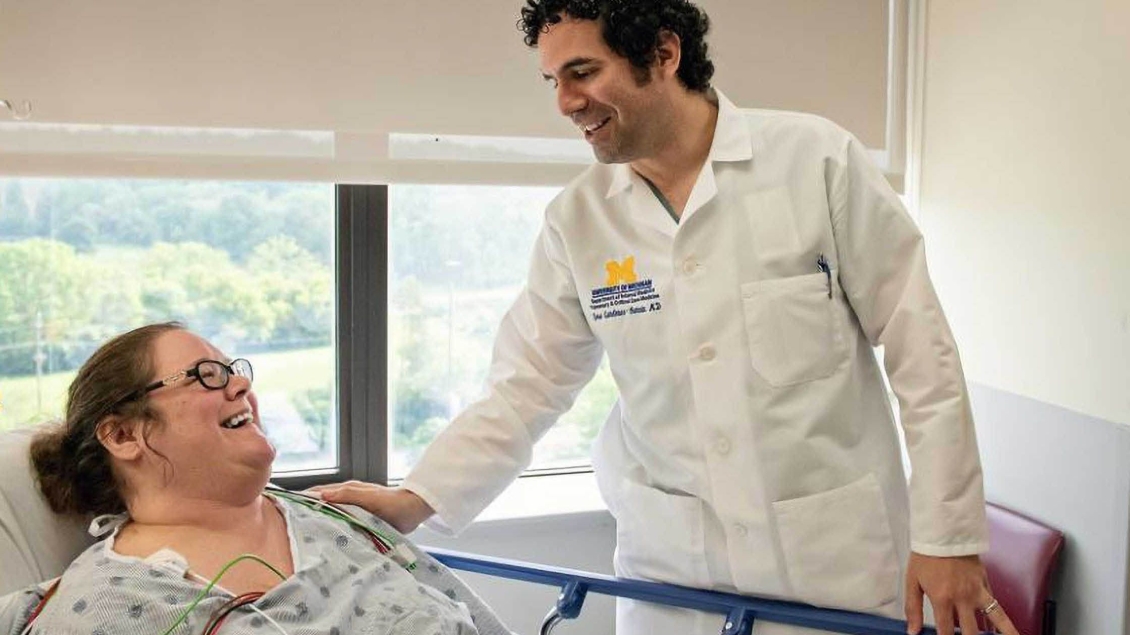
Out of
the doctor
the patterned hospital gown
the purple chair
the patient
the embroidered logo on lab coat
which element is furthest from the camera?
the purple chair

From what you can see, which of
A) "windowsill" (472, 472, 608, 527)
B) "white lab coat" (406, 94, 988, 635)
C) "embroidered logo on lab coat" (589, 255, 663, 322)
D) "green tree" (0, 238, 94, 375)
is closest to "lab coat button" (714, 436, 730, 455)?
"white lab coat" (406, 94, 988, 635)

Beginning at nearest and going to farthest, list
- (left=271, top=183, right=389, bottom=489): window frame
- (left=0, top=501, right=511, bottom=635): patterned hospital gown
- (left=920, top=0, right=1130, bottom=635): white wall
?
(left=0, top=501, right=511, bottom=635): patterned hospital gown
(left=920, top=0, right=1130, bottom=635): white wall
(left=271, top=183, right=389, bottom=489): window frame

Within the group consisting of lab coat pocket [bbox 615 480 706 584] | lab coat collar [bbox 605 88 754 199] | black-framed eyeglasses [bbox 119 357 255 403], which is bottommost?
lab coat pocket [bbox 615 480 706 584]

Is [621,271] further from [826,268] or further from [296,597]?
→ [296,597]

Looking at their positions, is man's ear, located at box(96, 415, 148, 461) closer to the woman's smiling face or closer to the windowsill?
the woman's smiling face

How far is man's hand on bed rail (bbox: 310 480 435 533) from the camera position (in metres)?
1.76

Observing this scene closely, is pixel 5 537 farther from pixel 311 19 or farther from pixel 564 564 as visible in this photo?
pixel 564 564

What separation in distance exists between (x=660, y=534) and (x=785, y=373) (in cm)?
32

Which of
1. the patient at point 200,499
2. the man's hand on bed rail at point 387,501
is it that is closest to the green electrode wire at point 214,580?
the patient at point 200,499

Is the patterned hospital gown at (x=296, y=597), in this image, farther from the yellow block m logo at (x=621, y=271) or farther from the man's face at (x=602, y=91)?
the man's face at (x=602, y=91)

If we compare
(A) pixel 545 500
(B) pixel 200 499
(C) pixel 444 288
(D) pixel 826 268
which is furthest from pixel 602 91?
(A) pixel 545 500

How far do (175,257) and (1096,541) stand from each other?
6.54ft

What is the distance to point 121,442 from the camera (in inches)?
61.1

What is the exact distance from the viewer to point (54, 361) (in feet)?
7.93
